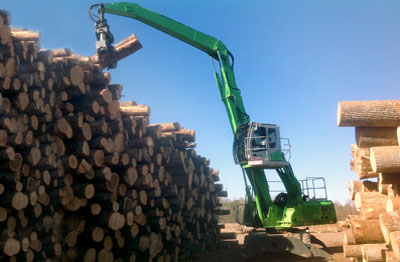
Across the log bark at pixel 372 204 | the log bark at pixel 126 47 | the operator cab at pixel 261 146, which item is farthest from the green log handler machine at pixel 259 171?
the log bark at pixel 372 204

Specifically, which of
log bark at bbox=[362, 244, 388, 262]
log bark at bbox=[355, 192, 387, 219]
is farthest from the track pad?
log bark at bbox=[362, 244, 388, 262]

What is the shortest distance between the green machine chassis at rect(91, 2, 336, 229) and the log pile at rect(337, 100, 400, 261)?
417 centimetres

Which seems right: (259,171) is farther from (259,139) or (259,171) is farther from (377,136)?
(377,136)

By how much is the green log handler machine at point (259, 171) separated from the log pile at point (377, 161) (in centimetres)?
381

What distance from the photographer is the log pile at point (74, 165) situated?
5082mm

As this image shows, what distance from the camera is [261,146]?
1004 cm

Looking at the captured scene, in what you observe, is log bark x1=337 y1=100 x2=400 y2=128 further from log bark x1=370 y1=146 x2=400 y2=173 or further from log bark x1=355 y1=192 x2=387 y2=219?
log bark x1=355 y1=192 x2=387 y2=219

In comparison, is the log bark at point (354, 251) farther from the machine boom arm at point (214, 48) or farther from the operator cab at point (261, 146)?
the machine boom arm at point (214, 48)

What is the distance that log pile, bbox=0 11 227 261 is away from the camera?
5.08m

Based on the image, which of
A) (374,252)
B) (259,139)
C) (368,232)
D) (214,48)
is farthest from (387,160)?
(214,48)

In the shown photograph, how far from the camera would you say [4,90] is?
511cm

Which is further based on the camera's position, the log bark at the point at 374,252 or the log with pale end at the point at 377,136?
the log with pale end at the point at 377,136

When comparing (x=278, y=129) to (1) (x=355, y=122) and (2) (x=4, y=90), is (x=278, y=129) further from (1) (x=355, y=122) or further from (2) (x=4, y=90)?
(2) (x=4, y=90)

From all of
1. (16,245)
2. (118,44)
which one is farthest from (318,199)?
(16,245)
